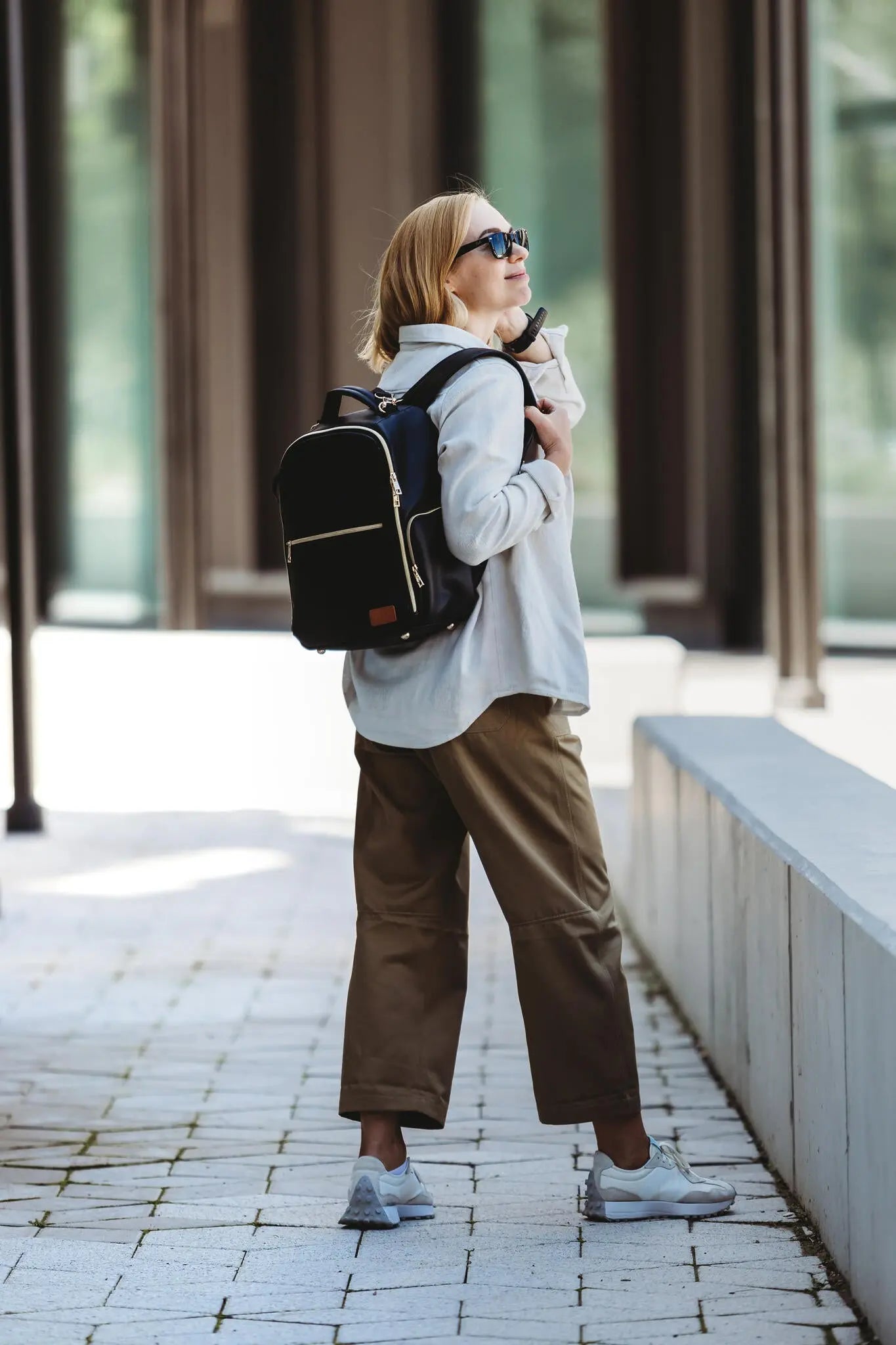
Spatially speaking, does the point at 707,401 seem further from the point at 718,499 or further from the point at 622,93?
the point at 622,93

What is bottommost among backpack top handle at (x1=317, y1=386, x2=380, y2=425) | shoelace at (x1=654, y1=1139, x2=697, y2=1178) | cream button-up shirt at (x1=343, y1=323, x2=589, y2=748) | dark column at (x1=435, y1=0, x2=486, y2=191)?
shoelace at (x1=654, y1=1139, x2=697, y2=1178)

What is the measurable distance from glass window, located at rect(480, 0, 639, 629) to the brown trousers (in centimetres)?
1095

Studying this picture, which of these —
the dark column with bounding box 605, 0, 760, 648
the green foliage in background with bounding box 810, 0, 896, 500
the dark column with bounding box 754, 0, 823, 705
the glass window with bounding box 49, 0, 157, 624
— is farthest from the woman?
the glass window with bounding box 49, 0, 157, 624

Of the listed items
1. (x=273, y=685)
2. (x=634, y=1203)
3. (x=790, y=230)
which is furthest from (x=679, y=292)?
(x=634, y=1203)

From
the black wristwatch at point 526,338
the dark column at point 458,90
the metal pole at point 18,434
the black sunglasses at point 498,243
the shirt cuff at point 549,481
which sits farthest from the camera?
the dark column at point 458,90

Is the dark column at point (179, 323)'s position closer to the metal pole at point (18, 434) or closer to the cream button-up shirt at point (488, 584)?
the metal pole at point (18, 434)

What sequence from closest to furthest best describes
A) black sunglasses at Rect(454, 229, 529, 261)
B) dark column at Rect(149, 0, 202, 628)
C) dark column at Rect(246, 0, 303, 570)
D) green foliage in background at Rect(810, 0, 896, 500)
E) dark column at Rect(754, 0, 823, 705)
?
black sunglasses at Rect(454, 229, 529, 261) → dark column at Rect(754, 0, 823, 705) → dark column at Rect(149, 0, 202, 628) → green foliage in background at Rect(810, 0, 896, 500) → dark column at Rect(246, 0, 303, 570)

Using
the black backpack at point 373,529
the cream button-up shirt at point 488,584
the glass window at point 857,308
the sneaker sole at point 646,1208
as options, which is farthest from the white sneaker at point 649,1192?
the glass window at point 857,308

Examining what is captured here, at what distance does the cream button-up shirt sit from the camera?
11.1 ft

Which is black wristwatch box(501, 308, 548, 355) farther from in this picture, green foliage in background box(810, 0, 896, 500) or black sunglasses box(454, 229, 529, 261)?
green foliage in background box(810, 0, 896, 500)

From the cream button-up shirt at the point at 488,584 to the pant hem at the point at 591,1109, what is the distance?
26.6 inches

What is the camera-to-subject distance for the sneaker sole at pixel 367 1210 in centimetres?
363

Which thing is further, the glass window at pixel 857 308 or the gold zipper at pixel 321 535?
the glass window at pixel 857 308

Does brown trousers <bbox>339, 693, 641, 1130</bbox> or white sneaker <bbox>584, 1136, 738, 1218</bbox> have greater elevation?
brown trousers <bbox>339, 693, 641, 1130</bbox>
